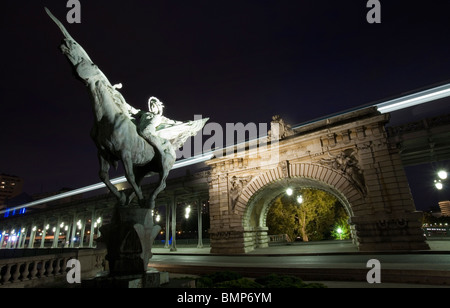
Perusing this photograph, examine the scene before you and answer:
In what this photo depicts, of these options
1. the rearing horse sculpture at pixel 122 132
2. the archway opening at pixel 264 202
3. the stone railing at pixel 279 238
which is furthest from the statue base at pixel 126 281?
the stone railing at pixel 279 238

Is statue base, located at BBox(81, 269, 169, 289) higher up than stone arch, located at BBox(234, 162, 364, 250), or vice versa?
stone arch, located at BBox(234, 162, 364, 250)

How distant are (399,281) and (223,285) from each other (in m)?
5.41

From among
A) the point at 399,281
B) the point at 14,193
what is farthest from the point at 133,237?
the point at 14,193

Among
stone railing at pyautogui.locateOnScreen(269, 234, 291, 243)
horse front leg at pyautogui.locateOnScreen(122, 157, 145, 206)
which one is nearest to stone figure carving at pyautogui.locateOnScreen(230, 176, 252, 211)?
stone railing at pyautogui.locateOnScreen(269, 234, 291, 243)

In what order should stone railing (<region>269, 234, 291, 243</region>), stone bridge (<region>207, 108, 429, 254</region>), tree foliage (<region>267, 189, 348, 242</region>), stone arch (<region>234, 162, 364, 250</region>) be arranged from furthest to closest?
stone railing (<region>269, 234, 291, 243</region>), tree foliage (<region>267, 189, 348, 242</region>), stone arch (<region>234, 162, 364, 250</region>), stone bridge (<region>207, 108, 429, 254</region>)

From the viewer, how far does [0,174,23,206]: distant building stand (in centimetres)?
13225

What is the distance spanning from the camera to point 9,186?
445ft

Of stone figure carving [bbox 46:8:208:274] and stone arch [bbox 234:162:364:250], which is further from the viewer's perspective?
stone arch [bbox 234:162:364:250]

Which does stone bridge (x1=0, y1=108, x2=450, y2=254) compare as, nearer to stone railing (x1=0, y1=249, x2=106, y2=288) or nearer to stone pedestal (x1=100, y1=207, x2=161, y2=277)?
stone railing (x1=0, y1=249, x2=106, y2=288)

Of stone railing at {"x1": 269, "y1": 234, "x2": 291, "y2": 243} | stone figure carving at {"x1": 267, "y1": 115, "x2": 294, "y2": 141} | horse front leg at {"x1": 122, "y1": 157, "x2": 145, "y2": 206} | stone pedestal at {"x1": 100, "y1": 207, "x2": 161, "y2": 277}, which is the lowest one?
stone railing at {"x1": 269, "y1": 234, "x2": 291, "y2": 243}

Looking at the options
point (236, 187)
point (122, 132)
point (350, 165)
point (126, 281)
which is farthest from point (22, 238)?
point (350, 165)

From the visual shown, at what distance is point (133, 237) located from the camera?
477 centimetres

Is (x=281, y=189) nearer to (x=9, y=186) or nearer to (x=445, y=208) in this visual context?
(x=445, y=208)
